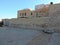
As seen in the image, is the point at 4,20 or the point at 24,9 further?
the point at 24,9

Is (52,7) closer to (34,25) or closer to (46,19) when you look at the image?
(46,19)

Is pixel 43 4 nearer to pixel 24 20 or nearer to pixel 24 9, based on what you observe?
pixel 24 9

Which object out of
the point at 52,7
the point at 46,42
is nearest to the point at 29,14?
the point at 52,7

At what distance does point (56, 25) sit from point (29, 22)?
4.64m

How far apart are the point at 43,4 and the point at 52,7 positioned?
6943mm

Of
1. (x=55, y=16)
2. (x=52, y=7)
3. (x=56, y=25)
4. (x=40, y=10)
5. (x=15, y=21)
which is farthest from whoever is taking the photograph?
(x=40, y=10)

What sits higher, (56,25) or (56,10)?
(56,10)

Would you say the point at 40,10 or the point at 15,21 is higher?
the point at 40,10

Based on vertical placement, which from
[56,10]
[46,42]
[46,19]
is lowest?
[46,42]

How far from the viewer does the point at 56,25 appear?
1805cm

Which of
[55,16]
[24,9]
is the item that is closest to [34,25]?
[55,16]

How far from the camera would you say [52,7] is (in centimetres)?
2091

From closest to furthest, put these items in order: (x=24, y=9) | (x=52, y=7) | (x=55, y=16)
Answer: (x=55, y=16) < (x=52, y=7) < (x=24, y=9)

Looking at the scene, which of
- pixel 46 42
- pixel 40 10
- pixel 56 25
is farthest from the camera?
pixel 40 10
